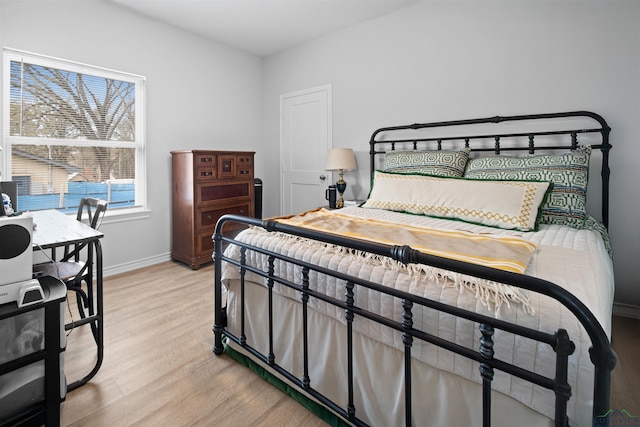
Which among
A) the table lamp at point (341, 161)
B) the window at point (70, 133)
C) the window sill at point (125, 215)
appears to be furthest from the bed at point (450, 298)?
the window at point (70, 133)

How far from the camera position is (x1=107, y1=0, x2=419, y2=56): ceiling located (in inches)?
123

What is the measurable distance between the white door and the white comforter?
2.54m

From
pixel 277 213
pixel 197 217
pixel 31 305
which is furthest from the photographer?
pixel 277 213

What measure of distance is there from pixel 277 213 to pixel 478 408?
3.81 metres

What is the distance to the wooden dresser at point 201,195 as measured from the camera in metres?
3.38

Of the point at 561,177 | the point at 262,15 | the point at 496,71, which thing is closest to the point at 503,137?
the point at 496,71

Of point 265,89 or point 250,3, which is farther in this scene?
point 265,89

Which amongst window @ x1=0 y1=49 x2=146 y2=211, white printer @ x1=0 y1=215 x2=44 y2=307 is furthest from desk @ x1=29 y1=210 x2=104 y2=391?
window @ x1=0 y1=49 x2=146 y2=211

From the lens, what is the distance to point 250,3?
3.11m

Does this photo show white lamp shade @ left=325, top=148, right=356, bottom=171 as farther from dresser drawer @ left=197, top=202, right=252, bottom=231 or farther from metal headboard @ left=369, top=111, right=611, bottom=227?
dresser drawer @ left=197, top=202, right=252, bottom=231

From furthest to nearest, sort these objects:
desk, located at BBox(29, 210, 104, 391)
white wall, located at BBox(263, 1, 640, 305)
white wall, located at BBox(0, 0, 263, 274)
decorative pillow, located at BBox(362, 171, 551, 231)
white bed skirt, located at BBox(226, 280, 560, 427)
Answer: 1. white wall, located at BBox(0, 0, 263, 274)
2. white wall, located at BBox(263, 1, 640, 305)
3. decorative pillow, located at BBox(362, 171, 551, 231)
4. desk, located at BBox(29, 210, 104, 391)
5. white bed skirt, located at BBox(226, 280, 560, 427)

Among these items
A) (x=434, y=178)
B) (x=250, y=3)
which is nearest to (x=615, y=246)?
(x=434, y=178)

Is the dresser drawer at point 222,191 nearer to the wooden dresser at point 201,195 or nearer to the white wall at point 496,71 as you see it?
the wooden dresser at point 201,195

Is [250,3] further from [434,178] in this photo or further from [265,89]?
[434,178]
